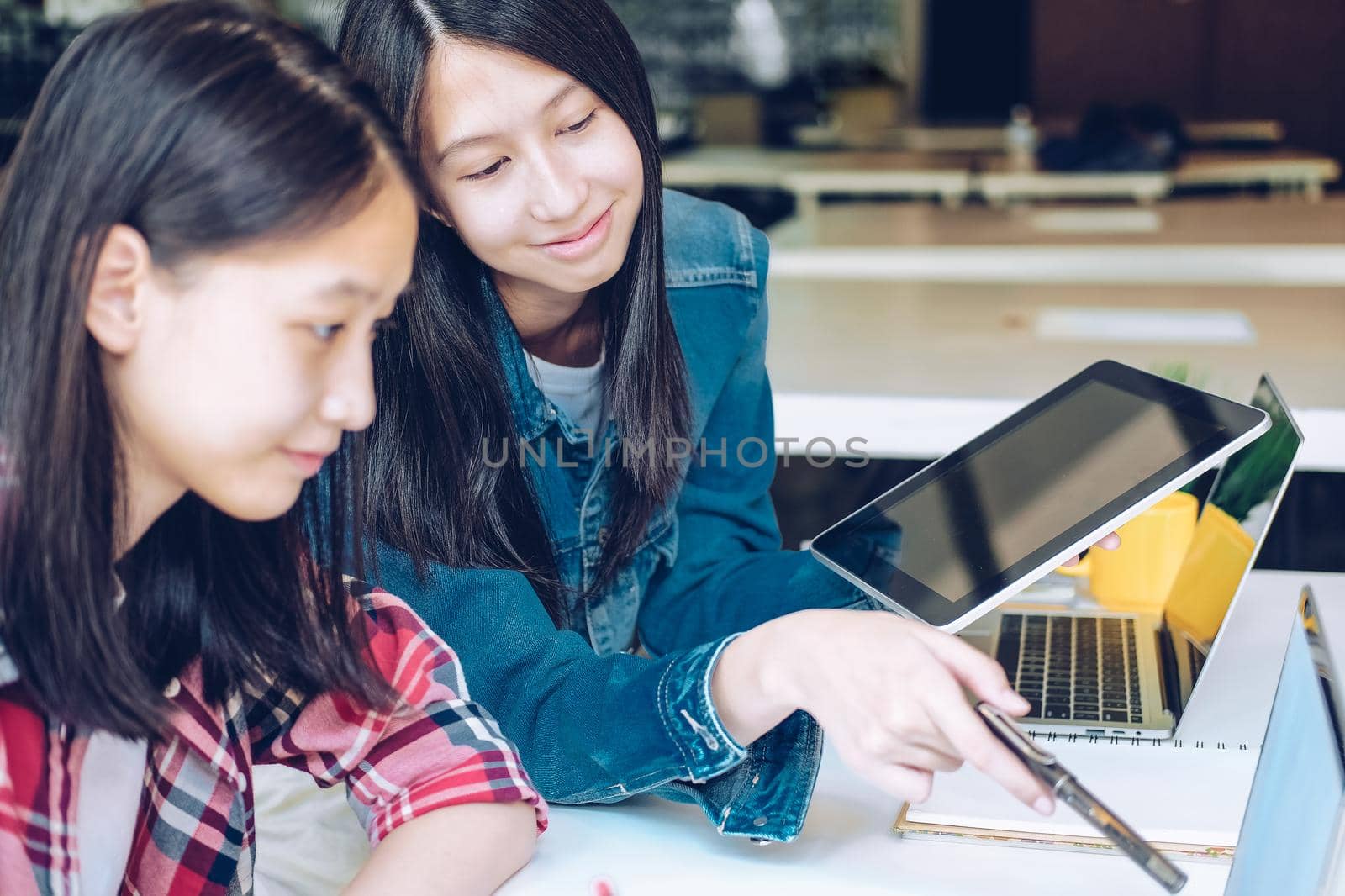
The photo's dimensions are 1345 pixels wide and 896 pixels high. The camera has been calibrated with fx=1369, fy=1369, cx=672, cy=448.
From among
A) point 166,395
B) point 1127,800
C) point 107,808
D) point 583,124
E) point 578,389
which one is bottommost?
point 1127,800

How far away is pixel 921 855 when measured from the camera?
32.5 inches

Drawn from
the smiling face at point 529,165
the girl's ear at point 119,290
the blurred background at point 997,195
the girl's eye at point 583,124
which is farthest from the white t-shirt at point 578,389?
the girl's ear at point 119,290

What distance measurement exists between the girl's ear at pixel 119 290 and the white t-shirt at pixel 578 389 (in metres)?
0.57

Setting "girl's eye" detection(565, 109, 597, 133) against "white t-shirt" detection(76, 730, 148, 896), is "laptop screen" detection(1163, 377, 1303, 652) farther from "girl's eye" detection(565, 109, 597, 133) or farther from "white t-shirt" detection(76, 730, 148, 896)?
"white t-shirt" detection(76, 730, 148, 896)

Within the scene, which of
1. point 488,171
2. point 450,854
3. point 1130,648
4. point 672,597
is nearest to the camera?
point 450,854

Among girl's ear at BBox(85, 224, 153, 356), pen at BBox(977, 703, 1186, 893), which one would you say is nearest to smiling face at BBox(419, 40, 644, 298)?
girl's ear at BBox(85, 224, 153, 356)

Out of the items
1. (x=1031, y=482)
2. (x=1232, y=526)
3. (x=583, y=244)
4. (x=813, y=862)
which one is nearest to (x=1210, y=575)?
(x=1232, y=526)

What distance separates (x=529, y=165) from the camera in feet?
3.28

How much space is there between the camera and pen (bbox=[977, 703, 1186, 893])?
602 mm

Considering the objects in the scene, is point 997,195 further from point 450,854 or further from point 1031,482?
point 450,854

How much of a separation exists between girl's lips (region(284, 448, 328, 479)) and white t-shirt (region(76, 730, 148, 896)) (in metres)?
0.16

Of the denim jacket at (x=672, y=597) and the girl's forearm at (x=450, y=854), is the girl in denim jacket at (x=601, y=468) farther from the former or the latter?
the girl's forearm at (x=450, y=854)

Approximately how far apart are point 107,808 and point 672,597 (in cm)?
63

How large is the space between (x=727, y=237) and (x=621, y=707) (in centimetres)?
54
